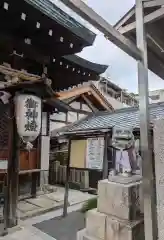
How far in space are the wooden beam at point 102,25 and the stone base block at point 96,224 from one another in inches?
94.2

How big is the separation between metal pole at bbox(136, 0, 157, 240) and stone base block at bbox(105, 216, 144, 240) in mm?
355

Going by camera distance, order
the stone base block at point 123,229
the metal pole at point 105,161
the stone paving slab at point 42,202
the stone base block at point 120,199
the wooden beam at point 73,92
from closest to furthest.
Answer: the stone base block at point 123,229 < the stone base block at point 120,199 < the metal pole at point 105,161 < the stone paving slab at point 42,202 < the wooden beam at point 73,92

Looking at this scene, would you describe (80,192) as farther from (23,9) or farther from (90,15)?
(90,15)

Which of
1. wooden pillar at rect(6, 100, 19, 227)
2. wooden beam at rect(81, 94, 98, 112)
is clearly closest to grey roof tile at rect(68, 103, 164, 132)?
wooden pillar at rect(6, 100, 19, 227)

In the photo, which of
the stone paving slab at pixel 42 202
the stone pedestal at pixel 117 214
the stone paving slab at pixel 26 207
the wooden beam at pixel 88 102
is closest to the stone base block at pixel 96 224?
the stone pedestal at pixel 117 214

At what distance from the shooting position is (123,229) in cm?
312

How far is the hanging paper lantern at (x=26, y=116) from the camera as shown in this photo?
5844 mm

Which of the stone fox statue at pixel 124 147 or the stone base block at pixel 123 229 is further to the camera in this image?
the stone fox statue at pixel 124 147

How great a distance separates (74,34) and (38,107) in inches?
98.7

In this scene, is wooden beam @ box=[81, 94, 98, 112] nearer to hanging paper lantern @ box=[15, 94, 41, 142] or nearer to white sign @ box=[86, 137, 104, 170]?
white sign @ box=[86, 137, 104, 170]

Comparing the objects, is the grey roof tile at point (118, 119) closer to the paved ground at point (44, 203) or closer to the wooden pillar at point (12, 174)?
the wooden pillar at point (12, 174)

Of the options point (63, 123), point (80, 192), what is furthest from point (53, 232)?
point (63, 123)

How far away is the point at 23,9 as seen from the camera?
5383 millimetres

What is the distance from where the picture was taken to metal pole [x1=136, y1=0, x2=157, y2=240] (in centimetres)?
275
